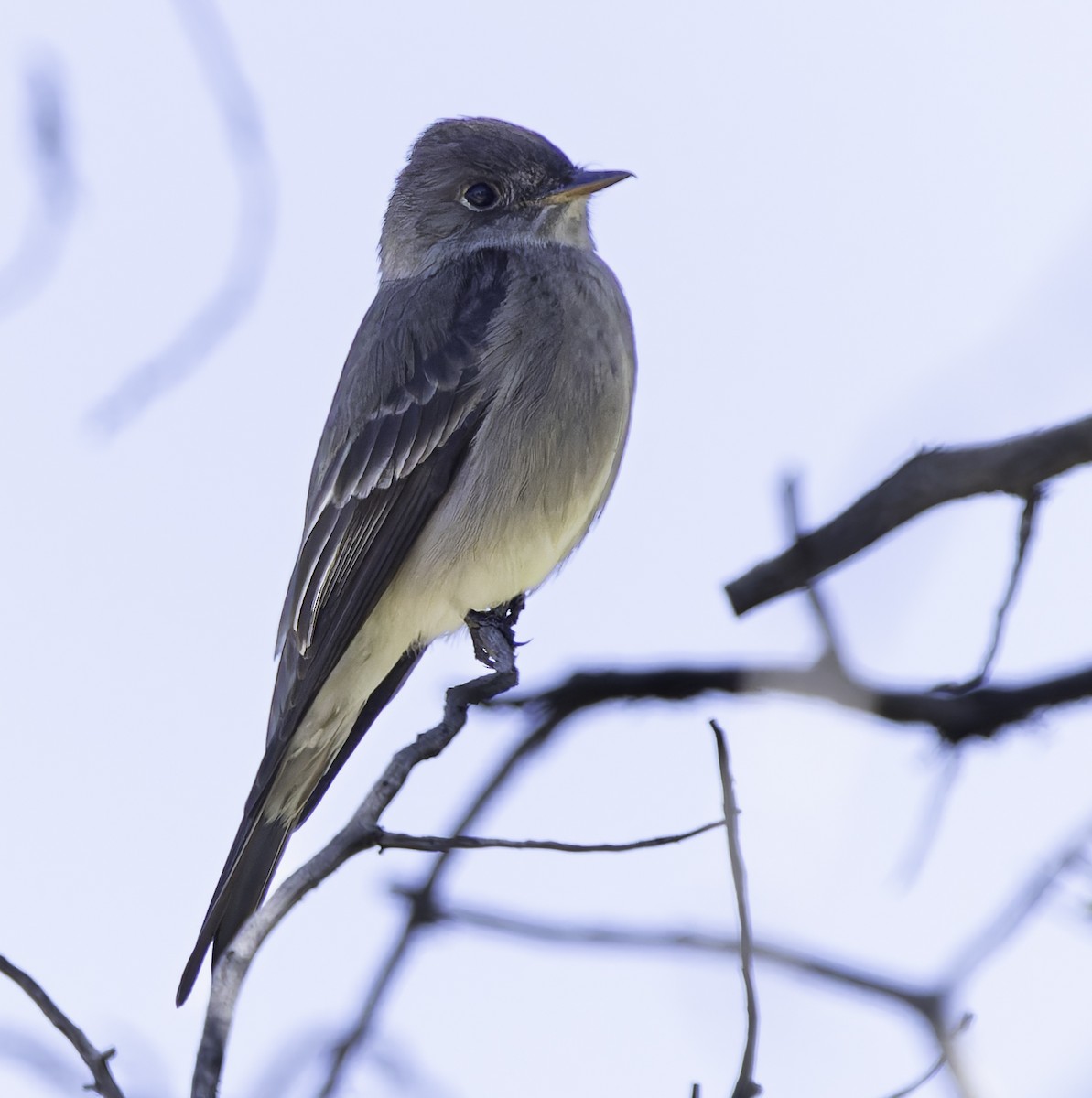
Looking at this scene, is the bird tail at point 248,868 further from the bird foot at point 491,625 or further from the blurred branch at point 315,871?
the blurred branch at point 315,871

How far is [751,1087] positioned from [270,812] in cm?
307

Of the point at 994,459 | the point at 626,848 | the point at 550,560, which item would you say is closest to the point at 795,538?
the point at 994,459

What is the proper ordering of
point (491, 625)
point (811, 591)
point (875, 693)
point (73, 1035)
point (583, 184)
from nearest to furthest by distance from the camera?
point (73, 1035), point (875, 693), point (811, 591), point (491, 625), point (583, 184)

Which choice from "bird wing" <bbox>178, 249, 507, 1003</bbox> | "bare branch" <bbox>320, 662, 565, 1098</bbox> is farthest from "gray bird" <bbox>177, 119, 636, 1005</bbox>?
"bare branch" <bbox>320, 662, 565, 1098</bbox>

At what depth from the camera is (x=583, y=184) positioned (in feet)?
21.3

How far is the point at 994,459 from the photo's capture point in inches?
135

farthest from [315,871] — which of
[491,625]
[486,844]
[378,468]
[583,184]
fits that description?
[583,184]

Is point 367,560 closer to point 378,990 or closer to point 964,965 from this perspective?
point 378,990

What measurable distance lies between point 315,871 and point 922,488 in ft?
5.15

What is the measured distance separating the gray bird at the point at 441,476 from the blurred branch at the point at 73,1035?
7.42 feet

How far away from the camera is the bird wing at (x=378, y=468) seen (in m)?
5.60

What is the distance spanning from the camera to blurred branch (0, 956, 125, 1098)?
105 inches

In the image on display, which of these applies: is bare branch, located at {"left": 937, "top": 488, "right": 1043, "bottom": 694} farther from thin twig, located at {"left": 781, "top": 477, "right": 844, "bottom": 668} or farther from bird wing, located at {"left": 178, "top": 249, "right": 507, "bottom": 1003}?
bird wing, located at {"left": 178, "top": 249, "right": 507, "bottom": 1003}

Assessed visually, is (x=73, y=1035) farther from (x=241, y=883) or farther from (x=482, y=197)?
(x=482, y=197)
